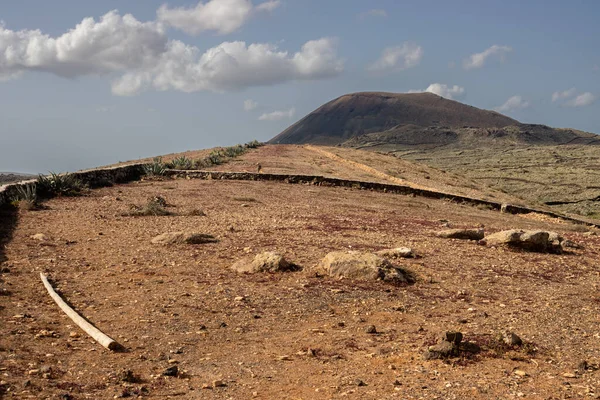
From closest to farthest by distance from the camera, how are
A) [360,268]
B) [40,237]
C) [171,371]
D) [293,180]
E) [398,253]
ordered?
[171,371] → [360,268] → [398,253] → [40,237] → [293,180]

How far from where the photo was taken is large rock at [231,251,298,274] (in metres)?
7.93

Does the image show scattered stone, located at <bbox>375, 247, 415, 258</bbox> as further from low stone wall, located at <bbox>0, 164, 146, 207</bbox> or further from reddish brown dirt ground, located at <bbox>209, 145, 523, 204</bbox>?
reddish brown dirt ground, located at <bbox>209, 145, 523, 204</bbox>

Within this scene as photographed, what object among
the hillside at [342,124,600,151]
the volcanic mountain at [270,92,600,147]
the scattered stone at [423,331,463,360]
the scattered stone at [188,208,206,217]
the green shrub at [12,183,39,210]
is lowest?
the scattered stone at [423,331,463,360]

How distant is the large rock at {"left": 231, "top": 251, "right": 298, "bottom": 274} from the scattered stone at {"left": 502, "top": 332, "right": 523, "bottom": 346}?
327 cm

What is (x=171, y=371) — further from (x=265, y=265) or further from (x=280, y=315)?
(x=265, y=265)

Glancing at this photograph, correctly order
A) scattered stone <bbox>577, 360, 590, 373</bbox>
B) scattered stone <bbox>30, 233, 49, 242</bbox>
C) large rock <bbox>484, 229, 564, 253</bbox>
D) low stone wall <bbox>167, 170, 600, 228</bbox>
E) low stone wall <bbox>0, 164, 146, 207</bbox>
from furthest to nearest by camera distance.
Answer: low stone wall <bbox>167, 170, 600, 228</bbox>, low stone wall <bbox>0, 164, 146, 207</bbox>, large rock <bbox>484, 229, 564, 253</bbox>, scattered stone <bbox>30, 233, 49, 242</bbox>, scattered stone <bbox>577, 360, 590, 373</bbox>

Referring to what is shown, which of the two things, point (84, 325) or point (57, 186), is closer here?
point (84, 325)

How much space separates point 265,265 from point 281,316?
1.63 meters

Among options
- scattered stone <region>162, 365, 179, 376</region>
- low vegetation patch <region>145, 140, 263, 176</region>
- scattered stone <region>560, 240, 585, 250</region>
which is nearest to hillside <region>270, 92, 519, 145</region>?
low vegetation patch <region>145, 140, 263, 176</region>

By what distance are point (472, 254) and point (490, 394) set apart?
5432 millimetres

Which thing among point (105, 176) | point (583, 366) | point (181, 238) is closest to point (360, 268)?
point (583, 366)

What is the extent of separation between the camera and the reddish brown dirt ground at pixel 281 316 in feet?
15.4

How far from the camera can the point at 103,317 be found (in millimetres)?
Result: 6195

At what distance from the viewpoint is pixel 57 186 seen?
639 inches
